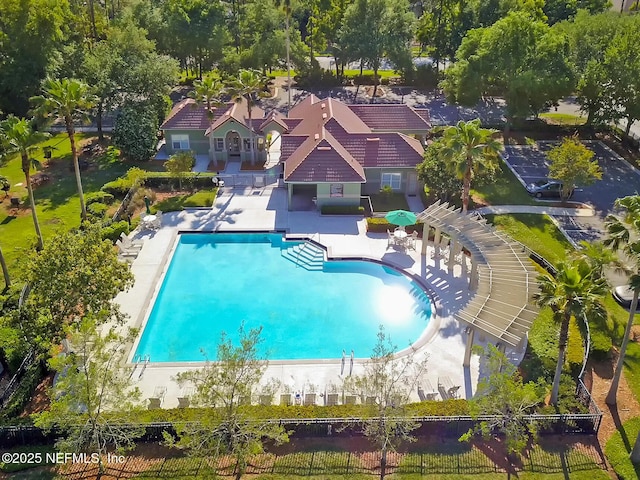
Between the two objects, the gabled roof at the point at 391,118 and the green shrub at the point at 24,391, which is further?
the gabled roof at the point at 391,118

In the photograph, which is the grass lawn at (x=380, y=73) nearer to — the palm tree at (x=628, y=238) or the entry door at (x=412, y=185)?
the entry door at (x=412, y=185)

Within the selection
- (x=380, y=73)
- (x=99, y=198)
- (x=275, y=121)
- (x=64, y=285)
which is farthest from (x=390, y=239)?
(x=380, y=73)

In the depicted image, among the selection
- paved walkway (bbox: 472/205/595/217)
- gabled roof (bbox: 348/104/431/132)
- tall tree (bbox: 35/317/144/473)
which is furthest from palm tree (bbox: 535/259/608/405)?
gabled roof (bbox: 348/104/431/132)

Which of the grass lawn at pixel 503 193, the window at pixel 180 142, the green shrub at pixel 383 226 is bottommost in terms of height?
the green shrub at pixel 383 226

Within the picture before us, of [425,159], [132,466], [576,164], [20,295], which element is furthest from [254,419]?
[576,164]

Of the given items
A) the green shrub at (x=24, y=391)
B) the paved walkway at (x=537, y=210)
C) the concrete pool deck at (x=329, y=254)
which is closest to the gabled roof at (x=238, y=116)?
the concrete pool deck at (x=329, y=254)

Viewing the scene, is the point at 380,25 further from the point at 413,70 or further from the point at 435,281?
the point at 435,281

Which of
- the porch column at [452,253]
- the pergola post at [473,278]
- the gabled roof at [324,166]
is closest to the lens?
the pergola post at [473,278]
